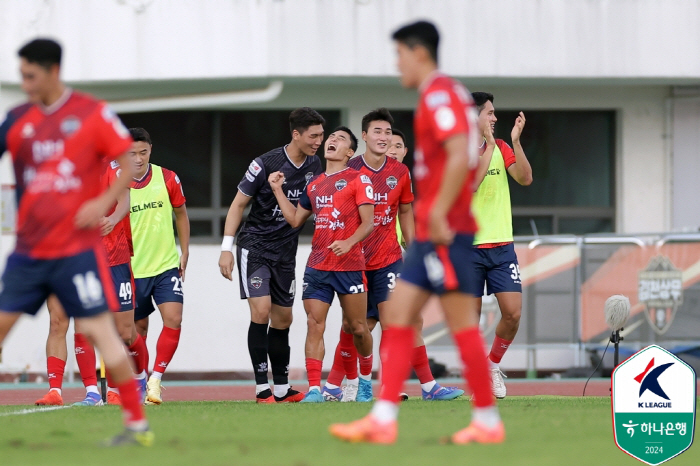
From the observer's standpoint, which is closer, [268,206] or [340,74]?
[268,206]

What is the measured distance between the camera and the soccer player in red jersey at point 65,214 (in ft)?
20.0

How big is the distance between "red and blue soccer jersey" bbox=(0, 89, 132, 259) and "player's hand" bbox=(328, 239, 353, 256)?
3938 millimetres

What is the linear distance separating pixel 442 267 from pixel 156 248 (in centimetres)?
534

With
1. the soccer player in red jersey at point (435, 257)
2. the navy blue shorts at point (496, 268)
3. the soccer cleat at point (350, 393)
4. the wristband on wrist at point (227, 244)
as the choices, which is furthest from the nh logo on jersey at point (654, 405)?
the wristband on wrist at point (227, 244)

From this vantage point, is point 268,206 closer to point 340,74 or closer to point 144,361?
point 144,361

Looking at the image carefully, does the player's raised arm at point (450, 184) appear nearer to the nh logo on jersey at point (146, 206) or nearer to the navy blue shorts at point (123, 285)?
the navy blue shorts at point (123, 285)

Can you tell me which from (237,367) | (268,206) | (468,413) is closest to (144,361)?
(268,206)

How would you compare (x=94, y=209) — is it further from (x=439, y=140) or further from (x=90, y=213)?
(x=439, y=140)

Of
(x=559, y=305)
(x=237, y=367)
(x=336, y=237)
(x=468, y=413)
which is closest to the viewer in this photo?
(x=468, y=413)

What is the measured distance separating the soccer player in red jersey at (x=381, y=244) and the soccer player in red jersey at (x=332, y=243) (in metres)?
0.35

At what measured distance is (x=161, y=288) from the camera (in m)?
10.6

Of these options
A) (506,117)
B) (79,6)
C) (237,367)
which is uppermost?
(79,6)

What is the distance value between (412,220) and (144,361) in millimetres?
2808

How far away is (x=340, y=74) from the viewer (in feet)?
55.4
